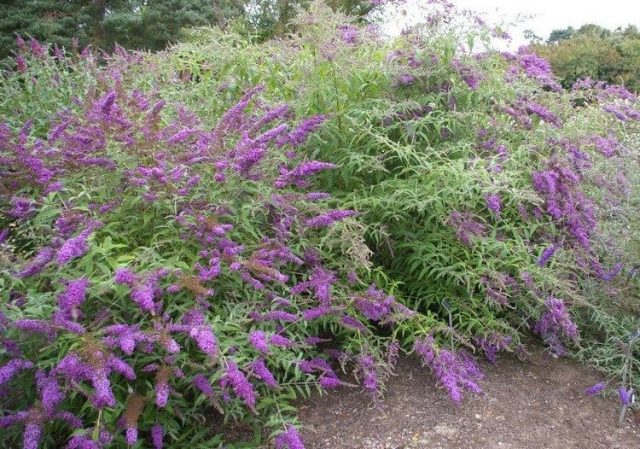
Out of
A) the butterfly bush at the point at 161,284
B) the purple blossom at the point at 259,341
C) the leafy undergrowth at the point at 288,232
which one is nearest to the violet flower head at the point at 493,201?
the leafy undergrowth at the point at 288,232

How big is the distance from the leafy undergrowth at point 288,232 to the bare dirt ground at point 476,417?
133 millimetres

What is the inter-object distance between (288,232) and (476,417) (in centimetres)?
130

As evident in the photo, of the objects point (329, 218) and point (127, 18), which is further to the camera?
point (127, 18)

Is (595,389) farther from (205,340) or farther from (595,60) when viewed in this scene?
(595,60)

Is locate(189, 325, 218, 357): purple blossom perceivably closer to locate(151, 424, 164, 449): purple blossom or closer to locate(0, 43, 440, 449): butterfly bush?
locate(0, 43, 440, 449): butterfly bush

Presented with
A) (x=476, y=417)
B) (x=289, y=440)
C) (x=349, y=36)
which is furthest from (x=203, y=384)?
(x=349, y=36)

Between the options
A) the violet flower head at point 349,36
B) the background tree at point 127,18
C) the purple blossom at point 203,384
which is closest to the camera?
the purple blossom at point 203,384

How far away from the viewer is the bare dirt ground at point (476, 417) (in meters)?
2.78

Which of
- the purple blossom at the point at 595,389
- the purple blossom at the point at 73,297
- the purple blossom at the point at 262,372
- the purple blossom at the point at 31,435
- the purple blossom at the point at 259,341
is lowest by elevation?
the purple blossom at the point at 595,389

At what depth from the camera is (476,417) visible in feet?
9.63

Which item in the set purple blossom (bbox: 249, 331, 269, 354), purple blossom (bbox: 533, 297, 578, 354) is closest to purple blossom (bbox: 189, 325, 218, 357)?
purple blossom (bbox: 249, 331, 269, 354)

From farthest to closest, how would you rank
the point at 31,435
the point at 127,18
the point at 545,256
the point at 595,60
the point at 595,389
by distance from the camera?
the point at 595,60
the point at 127,18
the point at 545,256
the point at 595,389
the point at 31,435

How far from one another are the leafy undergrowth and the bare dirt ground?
0.44ft

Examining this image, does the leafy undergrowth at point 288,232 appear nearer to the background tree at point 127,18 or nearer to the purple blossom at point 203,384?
the purple blossom at point 203,384
